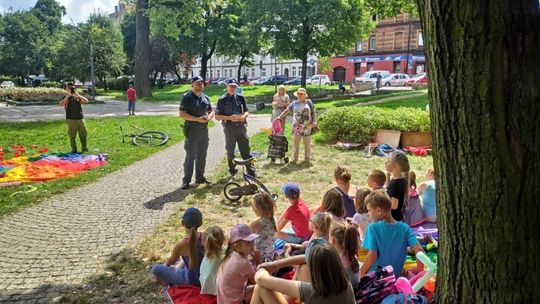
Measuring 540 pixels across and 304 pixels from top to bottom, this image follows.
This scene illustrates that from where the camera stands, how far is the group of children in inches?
111

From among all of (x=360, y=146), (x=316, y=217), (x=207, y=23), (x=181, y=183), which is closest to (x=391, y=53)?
(x=207, y=23)

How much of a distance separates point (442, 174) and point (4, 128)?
16857 millimetres

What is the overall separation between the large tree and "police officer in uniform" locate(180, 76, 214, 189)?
2450 cm

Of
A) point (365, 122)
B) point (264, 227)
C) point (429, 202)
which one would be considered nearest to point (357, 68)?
point (365, 122)

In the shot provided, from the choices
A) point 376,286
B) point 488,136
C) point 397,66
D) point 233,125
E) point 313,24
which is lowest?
point 376,286

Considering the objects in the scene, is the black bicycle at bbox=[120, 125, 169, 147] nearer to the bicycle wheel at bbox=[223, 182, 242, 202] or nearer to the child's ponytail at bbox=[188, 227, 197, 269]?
the bicycle wheel at bbox=[223, 182, 242, 202]

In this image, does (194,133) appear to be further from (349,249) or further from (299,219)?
(349,249)

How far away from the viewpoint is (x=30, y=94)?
98.6 ft

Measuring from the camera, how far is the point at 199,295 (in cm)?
382

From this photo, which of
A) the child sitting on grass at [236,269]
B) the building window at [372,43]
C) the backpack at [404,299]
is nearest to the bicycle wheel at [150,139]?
the child sitting on grass at [236,269]

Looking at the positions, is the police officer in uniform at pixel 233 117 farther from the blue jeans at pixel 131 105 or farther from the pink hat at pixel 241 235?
the blue jeans at pixel 131 105

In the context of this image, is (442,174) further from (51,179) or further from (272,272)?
(51,179)

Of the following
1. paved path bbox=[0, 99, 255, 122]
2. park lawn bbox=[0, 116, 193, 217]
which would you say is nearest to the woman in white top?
park lawn bbox=[0, 116, 193, 217]

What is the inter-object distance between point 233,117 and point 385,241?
15.7ft
